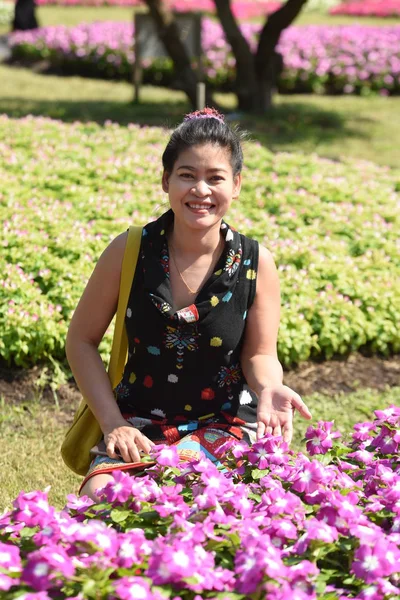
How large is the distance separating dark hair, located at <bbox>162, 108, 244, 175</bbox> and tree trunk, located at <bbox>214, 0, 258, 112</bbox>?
31.5ft

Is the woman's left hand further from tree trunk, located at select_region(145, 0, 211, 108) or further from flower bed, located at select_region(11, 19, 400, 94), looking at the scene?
flower bed, located at select_region(11, 19, 400, 94)

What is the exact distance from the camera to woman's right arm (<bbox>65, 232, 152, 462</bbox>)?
→ 2975mm

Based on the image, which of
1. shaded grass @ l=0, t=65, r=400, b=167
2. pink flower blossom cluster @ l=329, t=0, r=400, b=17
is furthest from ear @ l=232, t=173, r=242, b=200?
pink flower blossom cluster @ l=329, t=0, r=400, b=17

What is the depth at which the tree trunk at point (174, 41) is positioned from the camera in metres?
11.6

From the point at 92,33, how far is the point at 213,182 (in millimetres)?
15387

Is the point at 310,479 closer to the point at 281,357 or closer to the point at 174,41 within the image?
the point at 281,357

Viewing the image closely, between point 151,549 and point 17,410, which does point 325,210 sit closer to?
point 17,410

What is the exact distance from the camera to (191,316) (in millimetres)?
3010

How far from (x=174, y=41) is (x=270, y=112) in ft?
6.38

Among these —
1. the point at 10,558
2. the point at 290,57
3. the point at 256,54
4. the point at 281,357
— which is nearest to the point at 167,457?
the point at 10,558

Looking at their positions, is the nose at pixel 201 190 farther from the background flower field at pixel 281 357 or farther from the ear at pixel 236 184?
the background flower field at pixel 281 357

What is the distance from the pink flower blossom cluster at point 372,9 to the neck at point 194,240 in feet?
80.6

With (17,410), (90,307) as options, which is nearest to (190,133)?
(90,307)

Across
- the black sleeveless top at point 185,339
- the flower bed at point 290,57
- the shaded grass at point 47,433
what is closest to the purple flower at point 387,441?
the black sleeveless top at point 185,339
